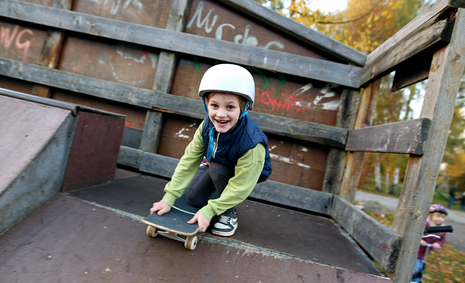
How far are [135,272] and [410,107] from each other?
62.9ft

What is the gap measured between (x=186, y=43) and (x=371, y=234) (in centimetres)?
316

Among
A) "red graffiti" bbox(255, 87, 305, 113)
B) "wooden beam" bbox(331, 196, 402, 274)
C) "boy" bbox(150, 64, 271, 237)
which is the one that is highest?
"red graffiti" bbox(255, 87, 305, 113)

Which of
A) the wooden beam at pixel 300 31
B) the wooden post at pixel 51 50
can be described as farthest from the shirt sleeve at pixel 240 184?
the wooden post at pixel 51 50

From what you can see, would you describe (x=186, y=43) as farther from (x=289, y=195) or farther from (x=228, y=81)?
(x=289, y=195)

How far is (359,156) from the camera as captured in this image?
10.1 feet

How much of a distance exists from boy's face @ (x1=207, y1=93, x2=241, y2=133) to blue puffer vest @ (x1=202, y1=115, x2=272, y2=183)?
4.5 inches

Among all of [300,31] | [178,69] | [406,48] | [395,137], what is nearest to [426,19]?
[406,48]

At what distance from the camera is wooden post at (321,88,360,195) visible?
3262 mm

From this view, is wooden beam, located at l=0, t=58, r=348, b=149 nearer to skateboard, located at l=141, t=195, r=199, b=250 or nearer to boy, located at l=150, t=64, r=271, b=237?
boy, located at l=150, t=64, r=271, b=237

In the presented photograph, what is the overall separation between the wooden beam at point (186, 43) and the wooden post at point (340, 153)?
0.57 ft

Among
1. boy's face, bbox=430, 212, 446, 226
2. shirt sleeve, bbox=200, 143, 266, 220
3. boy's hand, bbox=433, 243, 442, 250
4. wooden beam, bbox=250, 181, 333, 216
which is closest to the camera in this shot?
shirt sleeve, bbox=200, 143, 266, 220

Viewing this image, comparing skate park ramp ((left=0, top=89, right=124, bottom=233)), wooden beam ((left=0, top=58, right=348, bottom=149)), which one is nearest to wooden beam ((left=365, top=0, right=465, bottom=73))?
wooden beam ((left=0, top=58, right=348, bottom=149))

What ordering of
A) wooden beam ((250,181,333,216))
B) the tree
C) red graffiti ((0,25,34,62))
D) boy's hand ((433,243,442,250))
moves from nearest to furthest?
1. boy's hand ((433,243,442,250))
2. wooden beam ((250,181,333,216))
3. red graffiti ((0,25,34,62))
4. the tree

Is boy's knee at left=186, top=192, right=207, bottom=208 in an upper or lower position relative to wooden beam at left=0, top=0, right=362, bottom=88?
lower
